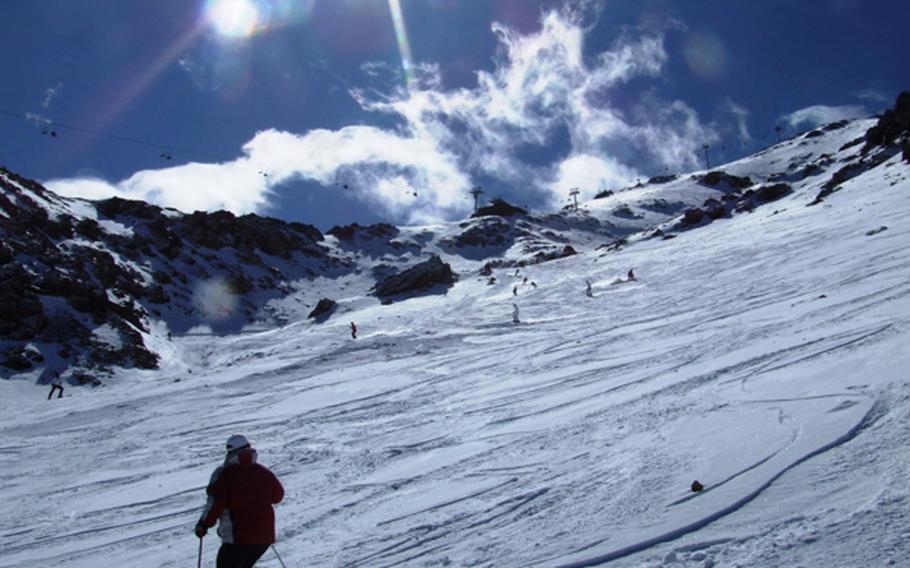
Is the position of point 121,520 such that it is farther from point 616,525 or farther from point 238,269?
point 238,269

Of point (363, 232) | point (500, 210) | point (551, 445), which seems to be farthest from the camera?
point (500, 210)

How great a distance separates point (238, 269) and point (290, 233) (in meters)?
18.1

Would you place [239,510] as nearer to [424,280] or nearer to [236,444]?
[236,444]

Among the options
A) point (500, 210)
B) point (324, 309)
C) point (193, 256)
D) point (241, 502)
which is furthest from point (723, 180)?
point (241, 502)

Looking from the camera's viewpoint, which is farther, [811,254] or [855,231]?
[855,231]

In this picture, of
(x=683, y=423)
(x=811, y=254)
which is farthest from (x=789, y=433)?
(x=811, y=254)

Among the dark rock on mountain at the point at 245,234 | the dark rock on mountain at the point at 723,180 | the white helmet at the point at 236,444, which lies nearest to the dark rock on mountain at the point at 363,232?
the dark rock on mountain at the point at 245,234

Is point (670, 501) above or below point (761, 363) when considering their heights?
below

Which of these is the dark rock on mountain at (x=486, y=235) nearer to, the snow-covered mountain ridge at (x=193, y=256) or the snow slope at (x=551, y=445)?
the snow-covered mountain ridge at (x=193, y=256)

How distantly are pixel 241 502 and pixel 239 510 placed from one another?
0.07m

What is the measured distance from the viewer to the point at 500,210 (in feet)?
390

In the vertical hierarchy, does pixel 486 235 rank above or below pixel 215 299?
above

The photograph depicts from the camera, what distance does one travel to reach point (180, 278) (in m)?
61.3

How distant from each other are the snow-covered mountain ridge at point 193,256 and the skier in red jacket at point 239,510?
109 feet
